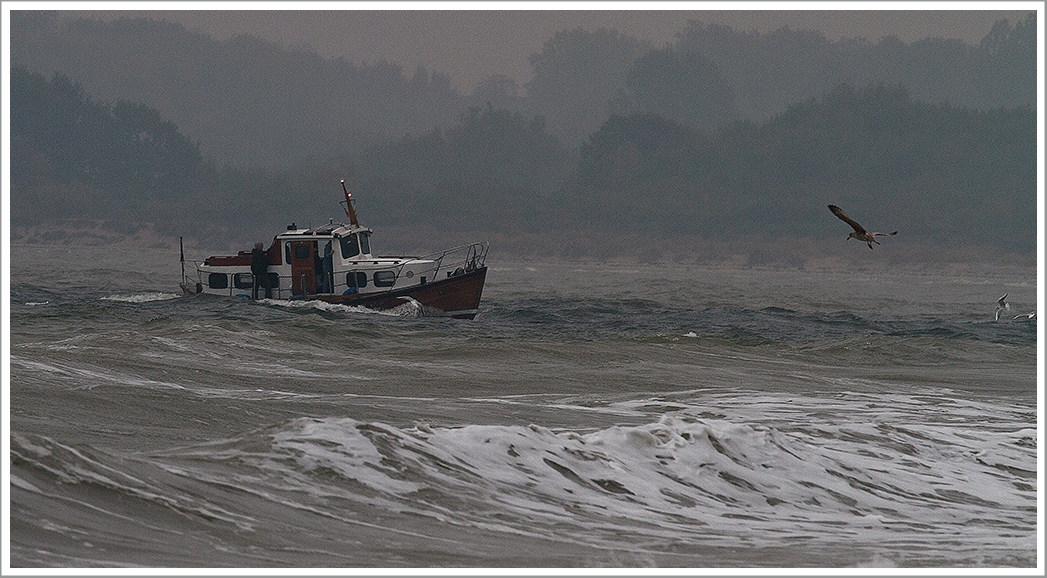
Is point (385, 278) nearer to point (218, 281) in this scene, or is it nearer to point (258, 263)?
point (258, 263)

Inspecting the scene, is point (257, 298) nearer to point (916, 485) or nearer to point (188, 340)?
point (188, 340)

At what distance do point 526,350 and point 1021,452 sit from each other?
43.7ft

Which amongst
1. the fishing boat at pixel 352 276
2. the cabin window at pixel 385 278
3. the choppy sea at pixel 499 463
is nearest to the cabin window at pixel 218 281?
the fishing boat at pixel 352 276

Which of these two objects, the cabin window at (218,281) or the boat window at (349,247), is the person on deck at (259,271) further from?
the boat window at (349,247)

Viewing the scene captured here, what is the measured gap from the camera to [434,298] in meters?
34.0

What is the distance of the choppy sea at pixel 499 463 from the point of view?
6.29 m

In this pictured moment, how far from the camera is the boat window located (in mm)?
35353

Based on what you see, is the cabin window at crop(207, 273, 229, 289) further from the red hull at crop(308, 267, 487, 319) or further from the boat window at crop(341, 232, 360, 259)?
the boat window at crop(341, 232, 360, 259)

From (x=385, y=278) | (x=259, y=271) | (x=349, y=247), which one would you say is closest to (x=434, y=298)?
(x=385, y=278)

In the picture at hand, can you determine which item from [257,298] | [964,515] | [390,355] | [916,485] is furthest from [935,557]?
[257,298]

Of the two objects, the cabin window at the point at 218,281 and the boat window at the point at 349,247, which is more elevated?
the boat window at the point at 349,247

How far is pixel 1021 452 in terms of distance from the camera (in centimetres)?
1131

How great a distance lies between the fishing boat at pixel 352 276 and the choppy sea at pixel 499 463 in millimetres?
12841

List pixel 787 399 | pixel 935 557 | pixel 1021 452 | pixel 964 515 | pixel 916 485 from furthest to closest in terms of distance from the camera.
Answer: pixel 787 399 → pixel 1021 452 → pixel 916 485 → pixel 964 515 → pixel 935 557
